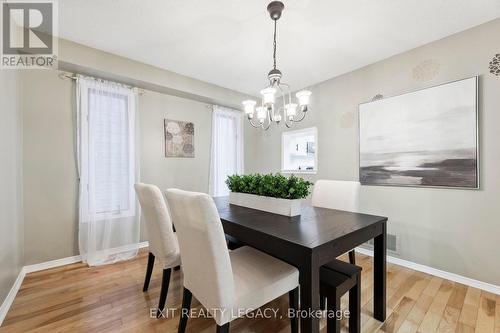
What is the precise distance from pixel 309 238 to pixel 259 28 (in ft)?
6.42

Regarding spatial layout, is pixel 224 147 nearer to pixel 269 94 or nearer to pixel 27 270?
pixel 269 94

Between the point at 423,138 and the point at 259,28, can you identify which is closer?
the point at 259,28

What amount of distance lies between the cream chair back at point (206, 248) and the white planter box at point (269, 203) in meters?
0.70

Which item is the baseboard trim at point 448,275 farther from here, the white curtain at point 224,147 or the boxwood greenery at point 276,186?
the white curtain at point 224,147

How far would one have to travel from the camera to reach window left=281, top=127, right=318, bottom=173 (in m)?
3.74

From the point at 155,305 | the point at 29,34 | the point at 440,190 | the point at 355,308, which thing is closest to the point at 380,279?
the point at 355,308

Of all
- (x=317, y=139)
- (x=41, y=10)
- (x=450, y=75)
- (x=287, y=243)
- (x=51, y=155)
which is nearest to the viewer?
(x=287, y=243)

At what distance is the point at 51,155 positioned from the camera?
236 cm

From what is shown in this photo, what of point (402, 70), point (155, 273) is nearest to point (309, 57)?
point (402, 70)

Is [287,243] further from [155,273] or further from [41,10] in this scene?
[41,10]

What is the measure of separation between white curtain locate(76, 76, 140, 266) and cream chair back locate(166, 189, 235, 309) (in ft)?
6.25

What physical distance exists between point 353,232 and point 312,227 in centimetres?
24

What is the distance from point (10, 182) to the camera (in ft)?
5.96

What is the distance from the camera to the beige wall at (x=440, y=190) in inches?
76.8
